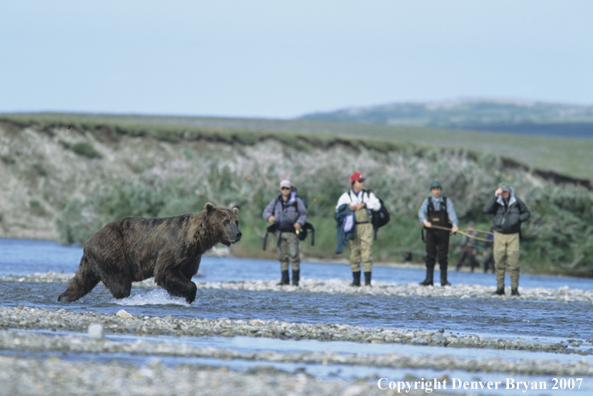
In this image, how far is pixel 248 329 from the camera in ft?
28.8

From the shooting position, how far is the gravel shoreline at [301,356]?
6863mm

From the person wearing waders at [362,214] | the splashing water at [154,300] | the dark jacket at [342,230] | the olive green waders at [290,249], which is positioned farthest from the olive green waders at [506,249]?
the splashing water at [154,300]

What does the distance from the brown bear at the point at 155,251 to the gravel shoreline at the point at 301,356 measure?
3.88 meters

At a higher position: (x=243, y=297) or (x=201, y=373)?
(x=201, y=373)

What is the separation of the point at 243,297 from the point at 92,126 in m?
57.7

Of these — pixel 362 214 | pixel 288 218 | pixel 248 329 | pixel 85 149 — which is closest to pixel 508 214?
pixel 362 214

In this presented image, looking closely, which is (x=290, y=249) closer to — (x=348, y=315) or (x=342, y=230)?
(x=342, y=230)

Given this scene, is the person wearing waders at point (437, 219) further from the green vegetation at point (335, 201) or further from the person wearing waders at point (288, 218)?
the green vegetation at point (335, 201)

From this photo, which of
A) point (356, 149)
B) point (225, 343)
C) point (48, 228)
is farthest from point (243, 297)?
point (356, 149)

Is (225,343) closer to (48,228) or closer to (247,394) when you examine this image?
(247,394)

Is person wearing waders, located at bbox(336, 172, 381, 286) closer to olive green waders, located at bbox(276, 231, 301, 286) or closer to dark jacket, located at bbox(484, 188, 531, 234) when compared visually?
olive green waders, located at bbox(276, 231, 301, 286)

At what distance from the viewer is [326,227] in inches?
1446

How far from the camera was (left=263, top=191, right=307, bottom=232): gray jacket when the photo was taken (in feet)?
52.2

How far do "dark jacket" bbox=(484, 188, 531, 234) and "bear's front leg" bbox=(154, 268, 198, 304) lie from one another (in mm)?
6536
